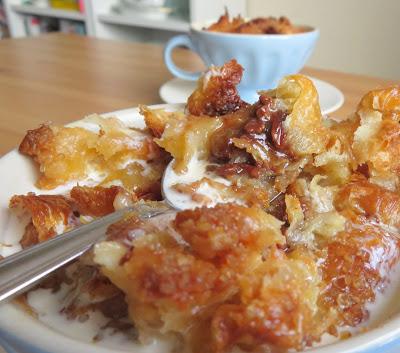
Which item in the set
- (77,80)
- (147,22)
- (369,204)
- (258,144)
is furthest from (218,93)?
(147,22)

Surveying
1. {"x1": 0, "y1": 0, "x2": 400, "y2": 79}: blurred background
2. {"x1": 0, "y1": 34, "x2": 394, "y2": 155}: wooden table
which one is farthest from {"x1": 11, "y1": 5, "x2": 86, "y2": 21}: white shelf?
{"x1": 0, "y1": 34, "x2": 394, "y2": 155}: wooden table

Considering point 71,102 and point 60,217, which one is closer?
point 60,217

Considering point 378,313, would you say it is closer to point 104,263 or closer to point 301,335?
point 301,335

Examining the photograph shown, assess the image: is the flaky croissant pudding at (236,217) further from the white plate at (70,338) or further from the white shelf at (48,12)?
the white shelf at (48,12)

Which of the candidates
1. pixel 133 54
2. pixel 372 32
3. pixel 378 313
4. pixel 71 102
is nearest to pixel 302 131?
pixel 378 313

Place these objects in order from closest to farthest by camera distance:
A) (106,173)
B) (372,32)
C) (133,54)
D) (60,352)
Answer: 1. (60,352)
2. (106,173)
3. (133,54)
4. (372,32)

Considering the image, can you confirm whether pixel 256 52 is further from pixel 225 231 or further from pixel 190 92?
pixel 225 231

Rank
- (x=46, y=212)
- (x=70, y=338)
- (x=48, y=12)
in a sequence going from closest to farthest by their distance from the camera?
(x=70, y=338) < (x=46, y=212) < (x=48, y=12)

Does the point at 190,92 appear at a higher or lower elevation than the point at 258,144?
lower
